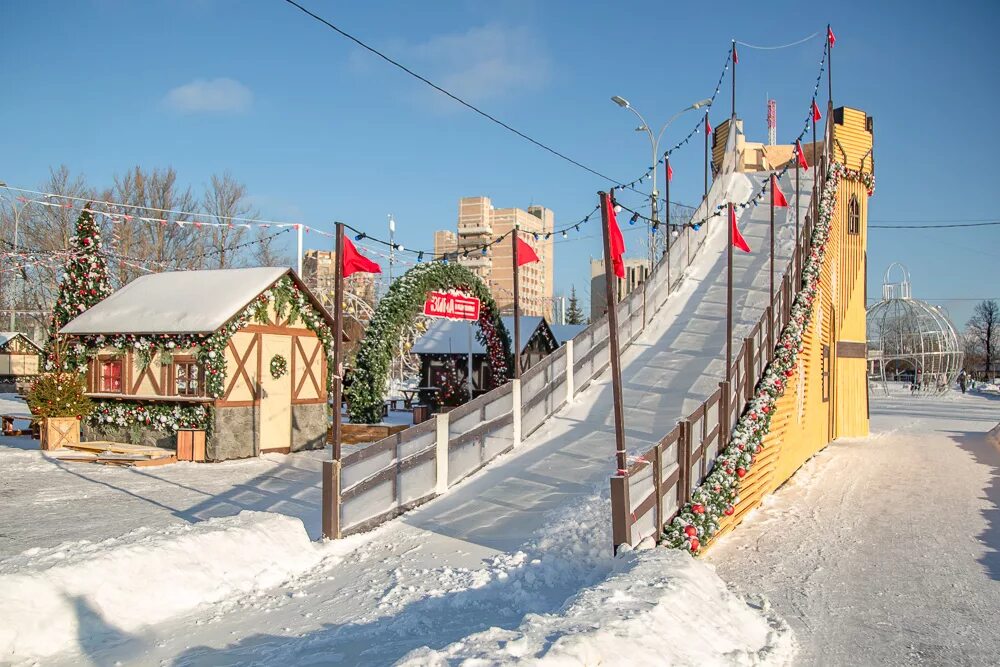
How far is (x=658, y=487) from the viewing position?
7.77 metres

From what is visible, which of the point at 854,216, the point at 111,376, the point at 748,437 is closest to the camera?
the point at 748,437

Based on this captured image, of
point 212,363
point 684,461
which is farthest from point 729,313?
point 212,363

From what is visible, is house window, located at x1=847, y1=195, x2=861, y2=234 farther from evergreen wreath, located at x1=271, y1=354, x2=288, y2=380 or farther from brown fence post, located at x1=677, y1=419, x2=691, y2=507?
evergreen wreath, located at x1=271, y1=354, x2=288, y2=380

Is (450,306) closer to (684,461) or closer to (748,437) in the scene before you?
(748,437)

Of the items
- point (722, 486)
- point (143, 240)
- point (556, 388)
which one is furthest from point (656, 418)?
point (143, 240)

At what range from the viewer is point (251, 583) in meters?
6.96

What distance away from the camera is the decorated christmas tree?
18484mm

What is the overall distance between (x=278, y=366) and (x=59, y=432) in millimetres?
4700

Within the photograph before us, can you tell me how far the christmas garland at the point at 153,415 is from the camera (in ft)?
50.6

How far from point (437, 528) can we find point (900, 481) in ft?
31.4

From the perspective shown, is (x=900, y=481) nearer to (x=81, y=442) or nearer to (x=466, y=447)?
(x=466, y=447)

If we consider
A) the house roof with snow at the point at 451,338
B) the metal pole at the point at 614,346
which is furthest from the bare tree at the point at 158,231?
the metal pole at the point at 614,346

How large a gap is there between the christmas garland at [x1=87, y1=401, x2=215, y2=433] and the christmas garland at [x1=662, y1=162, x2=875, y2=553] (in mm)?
10373

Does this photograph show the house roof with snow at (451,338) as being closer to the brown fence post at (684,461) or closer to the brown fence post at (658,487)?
the brown fence post at (684,461)
